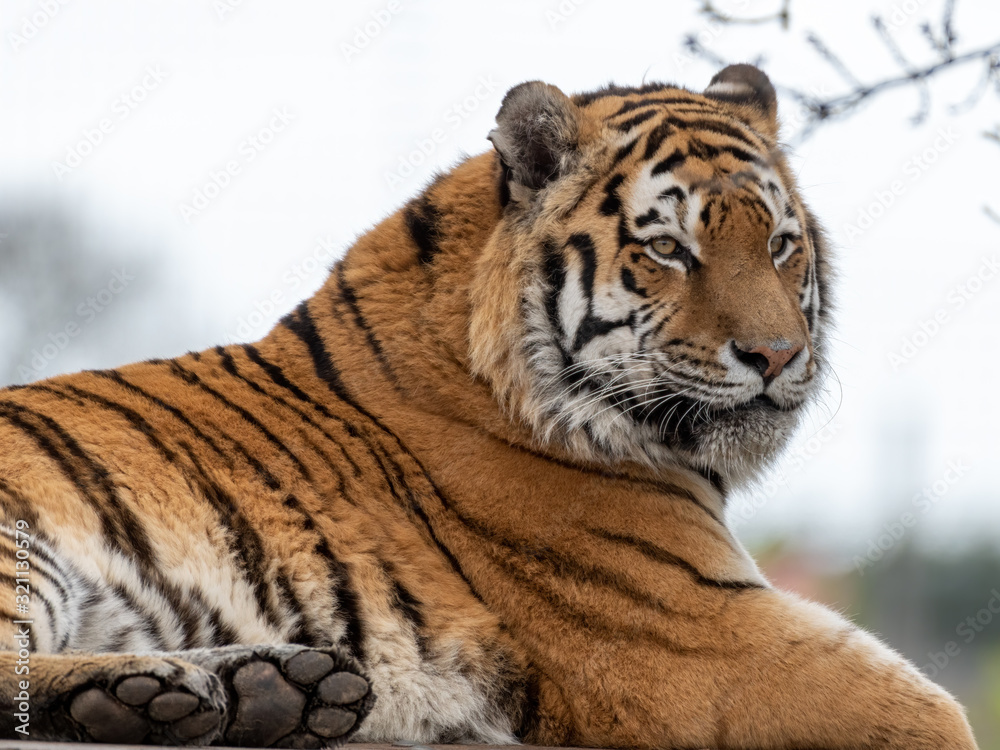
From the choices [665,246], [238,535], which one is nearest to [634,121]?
[665,246]

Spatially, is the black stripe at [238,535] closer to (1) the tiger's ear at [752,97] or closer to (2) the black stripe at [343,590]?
(2) the black stripe at [343,590]

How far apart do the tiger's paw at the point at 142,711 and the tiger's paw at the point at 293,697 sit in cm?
8

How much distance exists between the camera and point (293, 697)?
1929mm

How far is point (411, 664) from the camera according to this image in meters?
2.51

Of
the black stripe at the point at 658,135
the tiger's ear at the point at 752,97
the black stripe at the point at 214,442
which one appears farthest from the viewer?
the tiger's ear at the point at 752,97

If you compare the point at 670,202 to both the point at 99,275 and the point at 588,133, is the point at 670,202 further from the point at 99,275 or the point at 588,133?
the point at 99,275

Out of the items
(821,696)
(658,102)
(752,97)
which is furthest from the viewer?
(752,97)

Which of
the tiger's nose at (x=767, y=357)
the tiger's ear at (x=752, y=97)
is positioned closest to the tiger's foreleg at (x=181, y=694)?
the tiger's nose at (x=767, y=357)

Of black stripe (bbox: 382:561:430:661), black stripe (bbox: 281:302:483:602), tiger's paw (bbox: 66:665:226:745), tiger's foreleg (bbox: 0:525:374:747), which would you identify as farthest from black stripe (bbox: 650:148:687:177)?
tiger's paw (bbox: 66:665:226:745)

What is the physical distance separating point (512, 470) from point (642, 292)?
59cm

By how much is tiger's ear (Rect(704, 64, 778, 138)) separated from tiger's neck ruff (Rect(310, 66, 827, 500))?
0.95ft

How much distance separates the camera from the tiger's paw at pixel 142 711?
1.84 m

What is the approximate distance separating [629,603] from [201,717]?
1.08 metres

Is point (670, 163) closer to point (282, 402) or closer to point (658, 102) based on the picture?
point (658, 102)
